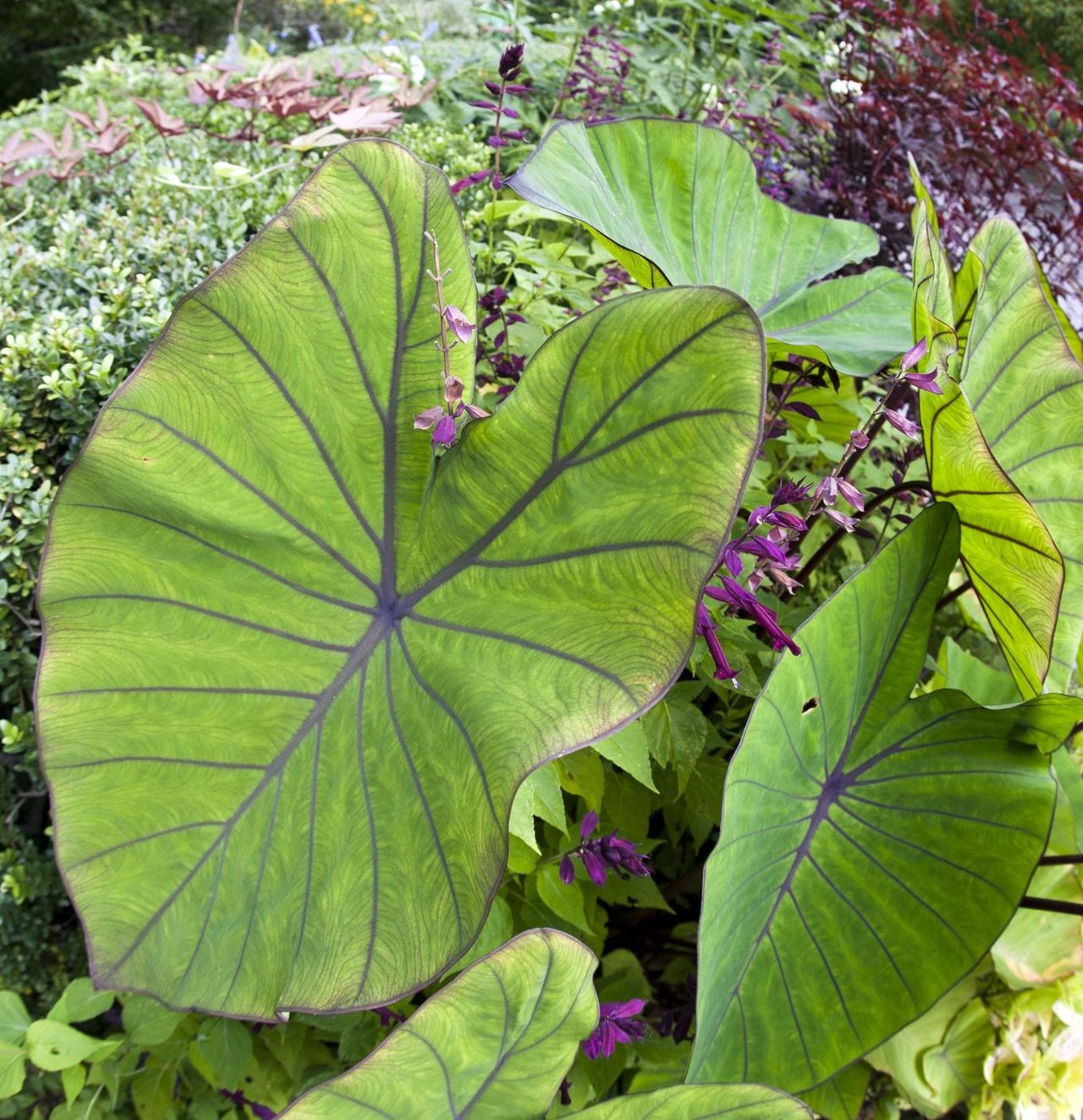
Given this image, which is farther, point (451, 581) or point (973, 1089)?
point (973, 1089)

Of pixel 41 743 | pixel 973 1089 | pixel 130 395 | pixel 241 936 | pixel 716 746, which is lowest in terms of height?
pixel 973 1089

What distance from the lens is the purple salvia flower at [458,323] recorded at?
0.77 meters

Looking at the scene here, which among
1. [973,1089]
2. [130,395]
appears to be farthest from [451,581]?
[973,1089]

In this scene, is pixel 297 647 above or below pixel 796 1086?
above

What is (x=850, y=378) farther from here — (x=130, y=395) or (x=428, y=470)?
(x=130, y=395)

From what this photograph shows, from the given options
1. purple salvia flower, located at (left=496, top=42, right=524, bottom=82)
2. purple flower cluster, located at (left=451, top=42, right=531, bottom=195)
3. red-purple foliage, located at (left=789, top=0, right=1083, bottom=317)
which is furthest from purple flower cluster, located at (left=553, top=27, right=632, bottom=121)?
purple salvia flower, located at (left=496, top=42, right=524, bottom=82)

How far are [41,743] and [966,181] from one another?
8.51 ft

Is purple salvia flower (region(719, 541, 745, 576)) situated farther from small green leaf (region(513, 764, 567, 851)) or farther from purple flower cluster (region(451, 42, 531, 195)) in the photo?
purple flower cluster (region(451, 42, 531, 195))

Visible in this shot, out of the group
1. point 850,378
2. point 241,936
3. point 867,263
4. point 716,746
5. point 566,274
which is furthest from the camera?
point 867,263

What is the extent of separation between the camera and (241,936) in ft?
2.54

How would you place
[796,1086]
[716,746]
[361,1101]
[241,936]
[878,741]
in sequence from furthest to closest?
1. [716,746]
2. [878,741]
3. [796,1086]
4. [241,936]
5. [361,1101]

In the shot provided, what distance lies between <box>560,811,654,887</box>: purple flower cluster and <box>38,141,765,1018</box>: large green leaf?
230mm

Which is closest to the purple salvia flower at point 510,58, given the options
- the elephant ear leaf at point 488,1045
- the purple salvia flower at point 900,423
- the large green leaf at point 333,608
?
the large green leaf at point 333,608

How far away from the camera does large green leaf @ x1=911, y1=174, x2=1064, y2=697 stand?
0.81 meters
